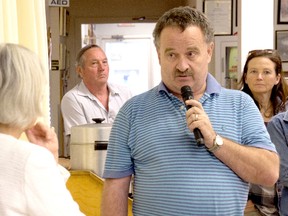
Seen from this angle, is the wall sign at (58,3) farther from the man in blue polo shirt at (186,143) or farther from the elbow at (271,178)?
the elbow at (271,178)

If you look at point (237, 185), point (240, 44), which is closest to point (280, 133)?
point (237, 185)

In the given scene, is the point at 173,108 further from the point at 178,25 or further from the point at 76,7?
the point at 76,7

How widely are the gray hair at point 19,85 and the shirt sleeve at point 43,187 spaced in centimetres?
11

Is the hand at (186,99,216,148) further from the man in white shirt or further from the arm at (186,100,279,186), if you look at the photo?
the man in white shirt

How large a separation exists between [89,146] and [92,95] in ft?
3.79

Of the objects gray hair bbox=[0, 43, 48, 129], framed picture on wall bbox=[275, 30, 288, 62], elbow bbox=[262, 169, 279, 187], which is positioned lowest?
elbow bbox=[262, 169, 279, 187]

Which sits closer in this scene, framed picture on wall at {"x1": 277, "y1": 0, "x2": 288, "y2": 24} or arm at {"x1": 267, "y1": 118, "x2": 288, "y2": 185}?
arm at {"x1": 267, "y1": 118, "x2": 288, "y2": 185}

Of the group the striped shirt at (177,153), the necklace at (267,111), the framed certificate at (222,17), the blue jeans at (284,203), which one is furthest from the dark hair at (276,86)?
the framed certificate at (222,17)

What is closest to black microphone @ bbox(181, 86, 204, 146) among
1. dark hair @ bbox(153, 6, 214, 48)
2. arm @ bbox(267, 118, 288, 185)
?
dark hair @ bbox(153, 6, 214, 48)

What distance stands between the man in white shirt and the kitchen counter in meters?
0.99

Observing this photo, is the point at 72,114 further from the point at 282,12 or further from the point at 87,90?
the point at 282,12

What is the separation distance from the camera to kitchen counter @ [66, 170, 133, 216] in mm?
2379

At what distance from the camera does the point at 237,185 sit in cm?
163

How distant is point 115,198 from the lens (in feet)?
5.64
